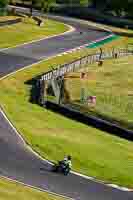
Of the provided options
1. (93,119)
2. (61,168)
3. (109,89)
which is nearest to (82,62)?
(109,89)

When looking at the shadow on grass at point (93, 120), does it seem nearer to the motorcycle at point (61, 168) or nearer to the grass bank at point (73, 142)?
the grass bank at point (73, 142)

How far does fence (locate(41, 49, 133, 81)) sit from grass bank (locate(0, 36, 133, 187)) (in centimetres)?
630

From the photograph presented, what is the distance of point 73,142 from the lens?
116 ft

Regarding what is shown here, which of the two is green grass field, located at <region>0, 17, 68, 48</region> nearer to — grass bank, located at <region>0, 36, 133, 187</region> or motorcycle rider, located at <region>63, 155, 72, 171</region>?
grass bank, located at <region>0, 36, 133, 187</region>

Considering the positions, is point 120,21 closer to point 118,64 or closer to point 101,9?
point 101,9

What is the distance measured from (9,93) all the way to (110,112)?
9.41 m

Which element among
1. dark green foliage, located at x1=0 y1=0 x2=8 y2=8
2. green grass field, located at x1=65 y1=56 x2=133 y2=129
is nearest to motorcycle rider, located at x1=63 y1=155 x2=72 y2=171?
green grass field, located at x1=65 y1=56 x2=133 y2=129

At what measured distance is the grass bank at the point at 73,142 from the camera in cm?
3105

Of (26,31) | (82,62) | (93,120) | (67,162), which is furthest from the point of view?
(26,31)

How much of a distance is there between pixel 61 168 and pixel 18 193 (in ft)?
16.7

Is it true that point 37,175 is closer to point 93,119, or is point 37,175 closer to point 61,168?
point 61,168

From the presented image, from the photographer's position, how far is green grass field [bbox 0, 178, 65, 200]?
24.3 metres

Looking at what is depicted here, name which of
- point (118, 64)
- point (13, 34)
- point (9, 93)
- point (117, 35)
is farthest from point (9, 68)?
point (117, 35)

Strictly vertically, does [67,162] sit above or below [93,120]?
above
